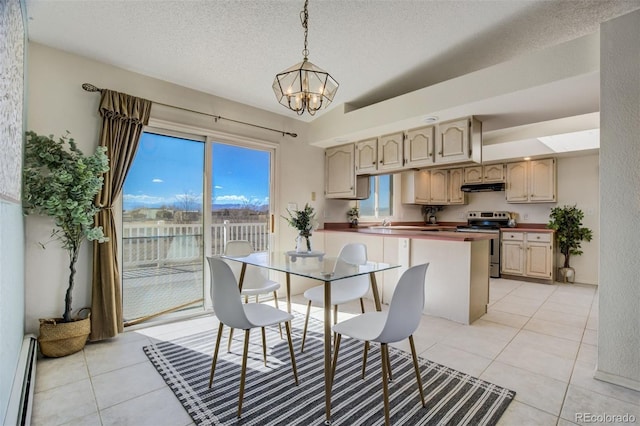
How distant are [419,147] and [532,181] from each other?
3183 mm

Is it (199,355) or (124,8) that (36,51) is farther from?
(199,355)

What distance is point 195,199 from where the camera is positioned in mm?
3475

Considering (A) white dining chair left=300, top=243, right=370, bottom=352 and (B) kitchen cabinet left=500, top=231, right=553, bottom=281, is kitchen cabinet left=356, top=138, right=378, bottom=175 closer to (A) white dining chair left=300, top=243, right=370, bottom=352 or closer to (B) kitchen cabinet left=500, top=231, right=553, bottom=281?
(A) white dining chair left=300, top=243, right=370, bottom=352

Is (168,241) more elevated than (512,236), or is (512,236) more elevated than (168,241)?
(168,241)

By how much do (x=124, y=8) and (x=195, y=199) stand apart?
181cm

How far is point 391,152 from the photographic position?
3994 millimetres

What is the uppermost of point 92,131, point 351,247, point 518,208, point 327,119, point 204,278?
point 327,119

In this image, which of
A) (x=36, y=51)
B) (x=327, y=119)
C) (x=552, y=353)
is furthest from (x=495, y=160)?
(x=36, y=51)

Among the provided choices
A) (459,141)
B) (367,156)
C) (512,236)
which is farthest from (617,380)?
(512,236)

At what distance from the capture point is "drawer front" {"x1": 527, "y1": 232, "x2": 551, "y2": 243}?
203 inches

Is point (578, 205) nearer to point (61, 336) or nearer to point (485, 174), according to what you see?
point (485, 174)

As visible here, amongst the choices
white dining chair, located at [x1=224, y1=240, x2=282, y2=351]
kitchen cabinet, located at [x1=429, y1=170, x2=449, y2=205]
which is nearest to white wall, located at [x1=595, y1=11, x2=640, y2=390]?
white dining chair, located at [x1=224, y1=240, x2=282, y2=351]

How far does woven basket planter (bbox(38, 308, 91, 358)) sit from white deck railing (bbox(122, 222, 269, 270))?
709 mm

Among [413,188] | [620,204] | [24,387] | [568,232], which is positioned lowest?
[24,387]
